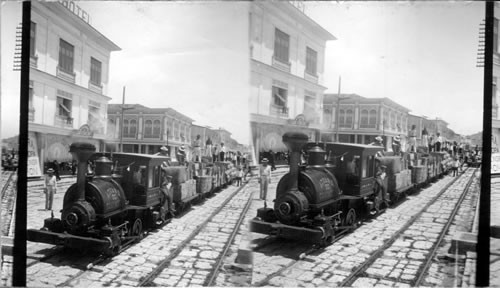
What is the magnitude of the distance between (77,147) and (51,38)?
0.66m

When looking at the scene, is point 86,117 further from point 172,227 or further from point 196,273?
point 196,273

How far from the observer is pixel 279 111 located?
7.52 ft

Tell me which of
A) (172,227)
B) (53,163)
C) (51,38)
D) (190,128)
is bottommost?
(172,227)

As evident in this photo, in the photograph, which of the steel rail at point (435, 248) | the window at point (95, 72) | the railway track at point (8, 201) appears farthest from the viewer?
the railway track at point (8, 201)

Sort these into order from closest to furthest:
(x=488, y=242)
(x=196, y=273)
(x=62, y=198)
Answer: (x=488, y=242) → (x=196, y=273) → (x=62, y=198)

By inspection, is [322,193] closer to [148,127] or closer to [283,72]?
[283,72]

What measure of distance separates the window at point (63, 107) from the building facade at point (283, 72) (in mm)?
1106

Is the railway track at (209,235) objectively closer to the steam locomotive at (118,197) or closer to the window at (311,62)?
the steam locomotive at (118,197)

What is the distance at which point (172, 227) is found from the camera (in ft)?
8.13

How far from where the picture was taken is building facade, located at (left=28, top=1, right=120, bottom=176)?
8.14 ft

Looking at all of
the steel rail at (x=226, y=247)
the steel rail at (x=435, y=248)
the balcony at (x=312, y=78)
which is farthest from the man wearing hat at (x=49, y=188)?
the steel rail at (x=435, y=248)

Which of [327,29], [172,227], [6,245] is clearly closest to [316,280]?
[172,227]

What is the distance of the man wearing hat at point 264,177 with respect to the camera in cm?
231

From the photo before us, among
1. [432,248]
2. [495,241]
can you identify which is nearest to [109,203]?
[432,248]
